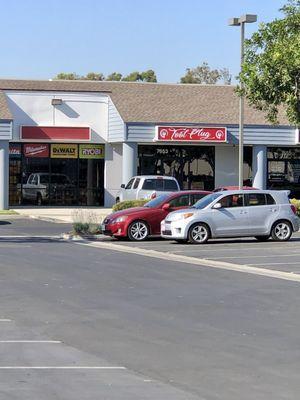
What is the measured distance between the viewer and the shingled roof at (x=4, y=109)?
123 feet

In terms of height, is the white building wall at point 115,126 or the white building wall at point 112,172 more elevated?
the white building wall at point 115,126

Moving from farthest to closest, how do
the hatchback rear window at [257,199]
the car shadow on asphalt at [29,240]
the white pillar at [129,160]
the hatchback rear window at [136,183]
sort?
the white pillar at [129,160] → the hatchback rear window at [136,183] → the car shadow on asphalt at [29,240] → the hatchback rear window at [257,199]

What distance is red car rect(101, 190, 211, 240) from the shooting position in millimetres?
23406

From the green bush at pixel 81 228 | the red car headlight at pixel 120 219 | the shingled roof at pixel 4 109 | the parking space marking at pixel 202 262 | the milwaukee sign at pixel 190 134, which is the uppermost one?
the shingled roof at pixel 4 109

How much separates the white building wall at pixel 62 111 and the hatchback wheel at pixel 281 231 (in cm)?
1899

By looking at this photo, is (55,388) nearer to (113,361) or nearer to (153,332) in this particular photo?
(113,361)

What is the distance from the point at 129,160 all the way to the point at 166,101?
5144 mm

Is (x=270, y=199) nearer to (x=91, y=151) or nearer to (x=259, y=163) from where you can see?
(x=259, y=163)

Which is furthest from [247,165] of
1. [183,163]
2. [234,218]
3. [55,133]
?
[234,218]

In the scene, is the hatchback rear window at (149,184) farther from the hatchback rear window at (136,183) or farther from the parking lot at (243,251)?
the parking lot at (243,251)

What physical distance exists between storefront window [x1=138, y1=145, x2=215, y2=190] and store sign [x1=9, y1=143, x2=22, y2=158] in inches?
242

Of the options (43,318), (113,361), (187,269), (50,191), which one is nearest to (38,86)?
(50,191)

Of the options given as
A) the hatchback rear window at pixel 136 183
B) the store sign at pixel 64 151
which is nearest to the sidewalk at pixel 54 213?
the hatchback rear window at pixel 136 183

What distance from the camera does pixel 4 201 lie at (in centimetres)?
3759
